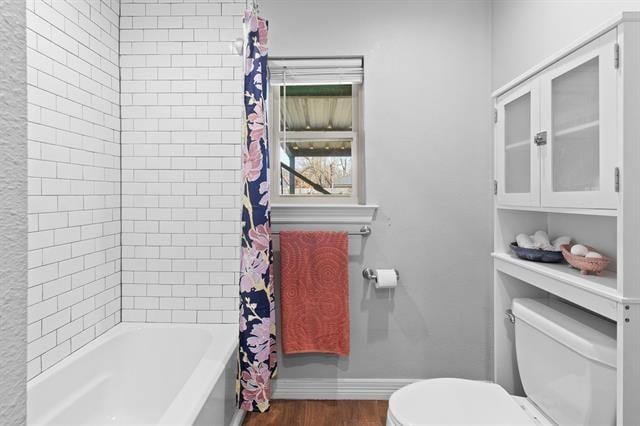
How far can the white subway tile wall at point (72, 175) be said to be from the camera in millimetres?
1689

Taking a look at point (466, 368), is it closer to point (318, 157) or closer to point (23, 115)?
point (318, 157)

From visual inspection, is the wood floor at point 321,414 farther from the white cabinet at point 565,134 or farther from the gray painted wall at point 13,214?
the gray painted wall at point 13,214

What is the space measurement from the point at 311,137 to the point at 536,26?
4.24 ft

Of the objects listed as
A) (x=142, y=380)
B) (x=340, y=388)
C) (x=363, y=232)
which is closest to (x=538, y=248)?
(x=363, y=232)

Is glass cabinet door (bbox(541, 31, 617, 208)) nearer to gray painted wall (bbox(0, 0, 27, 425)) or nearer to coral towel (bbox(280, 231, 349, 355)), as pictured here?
coral towel (bbox(280, 231, 349, 355))

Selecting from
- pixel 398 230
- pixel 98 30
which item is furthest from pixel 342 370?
pixel 98 30

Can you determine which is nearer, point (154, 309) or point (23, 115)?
point (23, 115)

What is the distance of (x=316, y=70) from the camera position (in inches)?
95.0

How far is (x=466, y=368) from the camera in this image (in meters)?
2.38

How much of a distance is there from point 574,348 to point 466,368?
1.15m

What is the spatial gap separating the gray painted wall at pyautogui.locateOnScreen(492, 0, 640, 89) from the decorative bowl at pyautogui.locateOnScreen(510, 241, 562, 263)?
852mm

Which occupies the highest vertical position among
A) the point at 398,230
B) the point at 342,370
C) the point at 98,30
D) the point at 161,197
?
the point at 98,30

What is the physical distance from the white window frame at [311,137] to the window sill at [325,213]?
134 millimetres

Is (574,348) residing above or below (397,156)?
below
